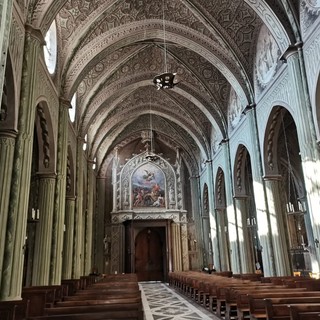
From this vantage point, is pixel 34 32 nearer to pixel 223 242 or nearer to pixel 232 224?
pixel 232 224

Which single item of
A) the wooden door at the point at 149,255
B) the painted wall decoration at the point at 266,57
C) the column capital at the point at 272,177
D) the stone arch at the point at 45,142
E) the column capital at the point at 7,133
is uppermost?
the painted wall decoration at the point at 266,57

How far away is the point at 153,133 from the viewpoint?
86.1ft

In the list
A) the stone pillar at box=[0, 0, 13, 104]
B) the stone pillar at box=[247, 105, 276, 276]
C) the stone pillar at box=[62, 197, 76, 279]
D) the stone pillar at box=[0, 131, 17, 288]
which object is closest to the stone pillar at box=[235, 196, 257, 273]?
the stone pillar at box=[247, 105, 276, 276]

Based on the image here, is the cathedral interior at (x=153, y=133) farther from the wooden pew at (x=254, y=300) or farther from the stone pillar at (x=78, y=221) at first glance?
the wooden pew at (x=254, y=300)

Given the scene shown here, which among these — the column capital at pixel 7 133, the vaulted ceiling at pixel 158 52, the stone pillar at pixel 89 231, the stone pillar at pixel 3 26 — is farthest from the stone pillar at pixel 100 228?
the stone pillar at pixel 3 26

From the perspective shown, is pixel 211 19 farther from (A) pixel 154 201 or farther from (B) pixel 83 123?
(A) pixel 154 201

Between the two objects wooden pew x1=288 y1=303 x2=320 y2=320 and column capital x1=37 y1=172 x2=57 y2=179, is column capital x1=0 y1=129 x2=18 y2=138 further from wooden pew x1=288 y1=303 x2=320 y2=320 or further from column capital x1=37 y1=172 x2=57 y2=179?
wooden pew x1=288 y1=303 x2=320 y2=320

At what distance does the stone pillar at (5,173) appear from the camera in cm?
697

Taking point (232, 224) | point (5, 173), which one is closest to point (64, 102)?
point (5, 173)

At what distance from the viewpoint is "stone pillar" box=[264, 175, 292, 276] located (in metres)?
12.0

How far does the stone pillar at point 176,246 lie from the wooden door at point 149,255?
2.25 metres

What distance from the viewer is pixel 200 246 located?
79.2 feet

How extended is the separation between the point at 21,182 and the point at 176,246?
17564mm

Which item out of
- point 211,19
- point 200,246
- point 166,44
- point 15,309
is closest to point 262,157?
point 211,19
